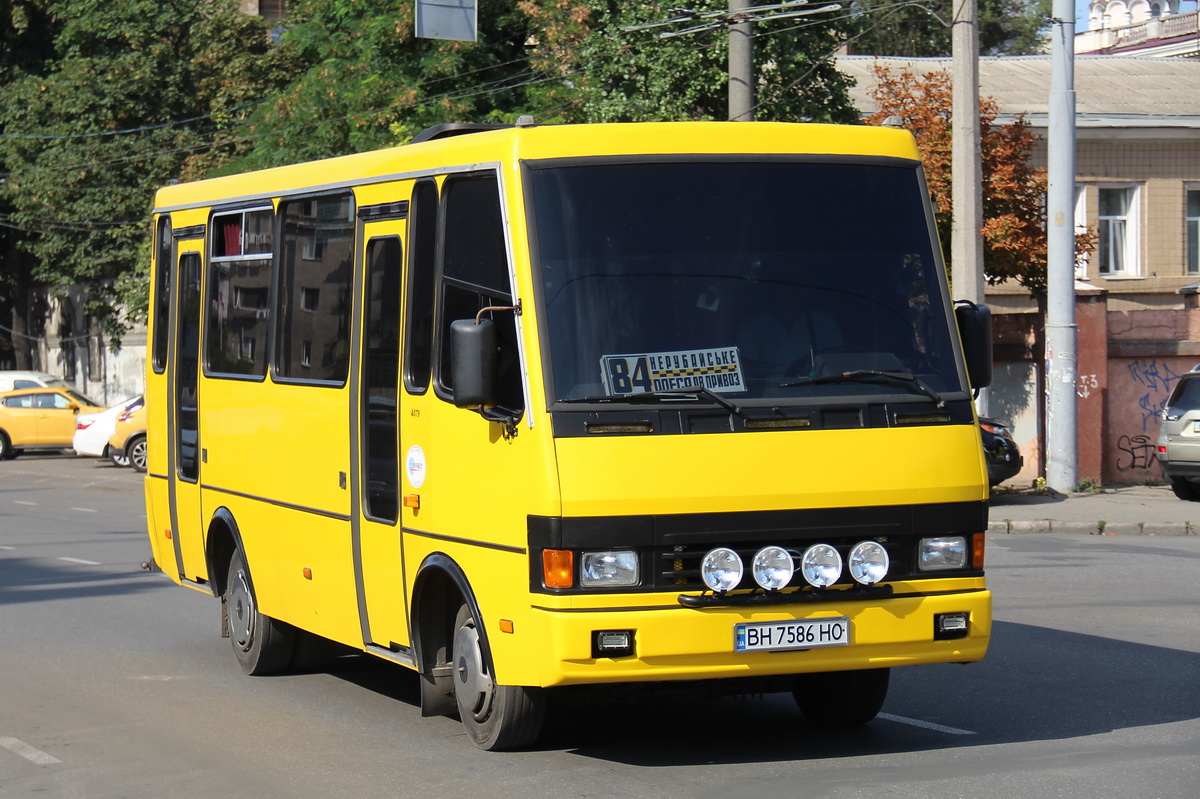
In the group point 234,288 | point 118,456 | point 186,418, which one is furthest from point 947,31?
point 234,288

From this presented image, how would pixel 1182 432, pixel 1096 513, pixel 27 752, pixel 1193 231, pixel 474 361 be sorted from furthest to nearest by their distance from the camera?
pixel 1193 231, pixel 1182 432, pixel 1096 513, pixel 27 752, pixel 474 361

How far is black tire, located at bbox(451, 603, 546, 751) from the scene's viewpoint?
23.4 feet

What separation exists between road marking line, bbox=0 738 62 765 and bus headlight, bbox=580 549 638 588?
2689mm

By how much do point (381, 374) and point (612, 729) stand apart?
1975 millimetres

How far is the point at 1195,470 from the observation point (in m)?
20.9

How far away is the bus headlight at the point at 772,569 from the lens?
22.0ft

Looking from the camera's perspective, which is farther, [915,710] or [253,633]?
[253,633]

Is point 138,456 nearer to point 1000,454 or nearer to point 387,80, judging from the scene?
point 387,80

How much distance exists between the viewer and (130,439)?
30.9 m

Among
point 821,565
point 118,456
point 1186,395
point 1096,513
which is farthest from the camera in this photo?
point 118,456

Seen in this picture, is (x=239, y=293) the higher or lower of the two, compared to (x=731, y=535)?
higher

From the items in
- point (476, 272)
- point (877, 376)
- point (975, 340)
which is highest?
point (476, 272)

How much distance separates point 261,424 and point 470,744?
2.63 meters

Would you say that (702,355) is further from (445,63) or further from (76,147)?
(76,147)
